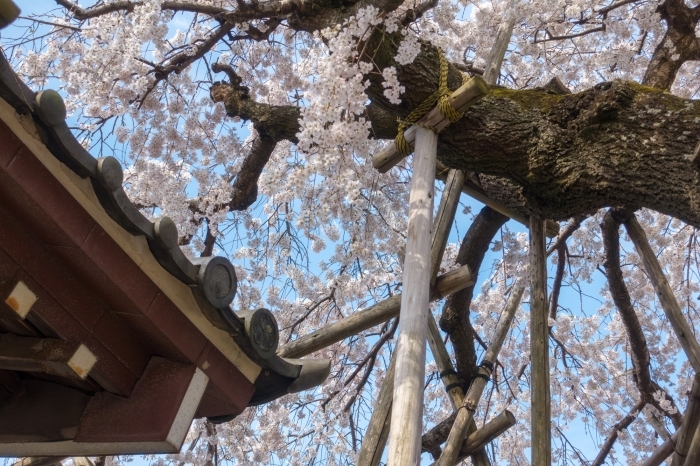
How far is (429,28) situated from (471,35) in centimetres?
65

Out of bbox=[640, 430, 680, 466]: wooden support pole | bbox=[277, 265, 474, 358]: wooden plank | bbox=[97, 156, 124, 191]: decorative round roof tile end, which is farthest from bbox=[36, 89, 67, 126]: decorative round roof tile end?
bbox=[640, 430, 680, 466]: wooden support pole

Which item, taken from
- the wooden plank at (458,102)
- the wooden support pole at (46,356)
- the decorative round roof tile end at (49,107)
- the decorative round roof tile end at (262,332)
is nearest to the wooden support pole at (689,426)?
the wooden plank at (458,102)

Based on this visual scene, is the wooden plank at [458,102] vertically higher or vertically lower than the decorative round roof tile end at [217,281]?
higher

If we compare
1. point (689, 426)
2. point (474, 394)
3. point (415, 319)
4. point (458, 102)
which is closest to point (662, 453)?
point (689, 426)

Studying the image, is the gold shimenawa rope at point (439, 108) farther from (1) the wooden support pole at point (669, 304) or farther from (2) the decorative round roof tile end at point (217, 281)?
(1) the wooden support pole at point (669, 304)

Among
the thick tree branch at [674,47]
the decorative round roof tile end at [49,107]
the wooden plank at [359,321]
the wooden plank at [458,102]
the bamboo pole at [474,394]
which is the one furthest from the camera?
the bamboo pole at [474,394]

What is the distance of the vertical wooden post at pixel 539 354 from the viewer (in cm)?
260

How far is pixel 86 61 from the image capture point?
12.5 feet

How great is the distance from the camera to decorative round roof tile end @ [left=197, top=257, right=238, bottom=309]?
1798 millimetres

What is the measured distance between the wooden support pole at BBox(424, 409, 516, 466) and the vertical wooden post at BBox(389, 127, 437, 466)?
71.5 inches

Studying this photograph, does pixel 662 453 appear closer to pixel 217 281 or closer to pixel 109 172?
pixel 217 281

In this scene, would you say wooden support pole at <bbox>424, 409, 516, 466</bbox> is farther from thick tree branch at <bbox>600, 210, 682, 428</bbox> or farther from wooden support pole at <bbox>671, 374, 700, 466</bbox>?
thick tree branch at <bbox>600, 210, 682, 428</bbox>

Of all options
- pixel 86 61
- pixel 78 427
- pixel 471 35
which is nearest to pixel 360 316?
pixel 78 427

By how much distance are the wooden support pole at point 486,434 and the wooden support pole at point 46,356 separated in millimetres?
2507
